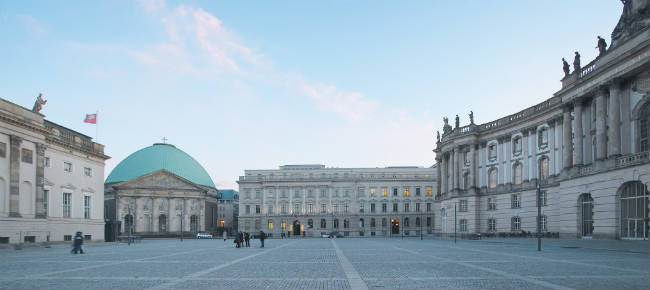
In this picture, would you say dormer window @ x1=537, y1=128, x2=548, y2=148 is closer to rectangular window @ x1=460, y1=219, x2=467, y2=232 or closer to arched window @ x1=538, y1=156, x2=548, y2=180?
arched window @ x1=538, y1=156, x2=548, y2=180

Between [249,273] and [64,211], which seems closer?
[249,273]

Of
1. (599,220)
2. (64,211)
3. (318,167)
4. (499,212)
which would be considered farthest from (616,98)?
(318,167)

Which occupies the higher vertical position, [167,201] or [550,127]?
[550,127]

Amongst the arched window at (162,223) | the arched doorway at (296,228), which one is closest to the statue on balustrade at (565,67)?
the arched doorway at (296,228)

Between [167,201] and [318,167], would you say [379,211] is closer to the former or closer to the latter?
[318,167]

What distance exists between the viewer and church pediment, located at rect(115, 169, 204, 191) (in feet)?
401

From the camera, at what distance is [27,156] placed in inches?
1973

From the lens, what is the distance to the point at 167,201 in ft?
407

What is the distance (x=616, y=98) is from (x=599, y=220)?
32.0ft

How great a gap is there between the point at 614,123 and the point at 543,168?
74.0ft

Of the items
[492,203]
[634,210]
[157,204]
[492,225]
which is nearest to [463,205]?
[492,203]

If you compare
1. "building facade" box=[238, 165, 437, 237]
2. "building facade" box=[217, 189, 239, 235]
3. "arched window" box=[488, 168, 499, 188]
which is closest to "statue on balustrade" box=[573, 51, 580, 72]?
"arched window" box=[488, 168, 499, 188]

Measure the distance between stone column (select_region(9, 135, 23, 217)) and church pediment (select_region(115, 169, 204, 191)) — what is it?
75555mm

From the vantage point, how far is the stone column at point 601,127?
4534cm
